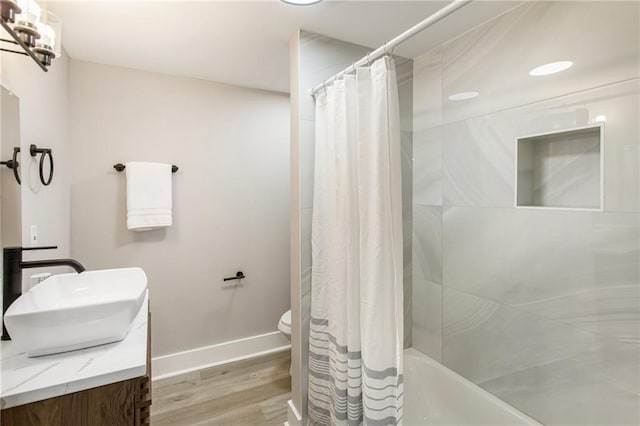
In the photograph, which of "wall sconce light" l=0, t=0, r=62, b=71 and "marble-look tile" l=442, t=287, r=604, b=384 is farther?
"marble-look tile" l=442, t=287, r=604, b=384

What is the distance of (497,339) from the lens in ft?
5.26

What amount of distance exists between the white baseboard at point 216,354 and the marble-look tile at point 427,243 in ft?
5.09

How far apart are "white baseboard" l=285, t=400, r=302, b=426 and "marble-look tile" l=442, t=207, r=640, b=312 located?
123cm

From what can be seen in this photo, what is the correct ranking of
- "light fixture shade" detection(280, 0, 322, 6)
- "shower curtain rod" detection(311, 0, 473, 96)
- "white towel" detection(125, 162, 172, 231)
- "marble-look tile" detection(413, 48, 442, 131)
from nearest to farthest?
"shower curtain rod" detection(311, 0, 473, 96)
"light fixture shade" detection(280, 0, 322, 6)
"marble-look tile" detection(413, 48, 442, 131)
"white towel" detection(125, 162, 172, 231)

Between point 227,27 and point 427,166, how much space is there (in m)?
1.51

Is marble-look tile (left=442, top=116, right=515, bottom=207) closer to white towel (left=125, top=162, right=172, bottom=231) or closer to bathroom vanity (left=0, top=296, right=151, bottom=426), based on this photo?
bathroom vanity (left=0, top=296, right=151, bottom=426)

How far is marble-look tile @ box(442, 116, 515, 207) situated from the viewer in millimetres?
1545

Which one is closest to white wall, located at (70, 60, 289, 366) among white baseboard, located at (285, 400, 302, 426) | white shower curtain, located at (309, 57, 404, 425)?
white baseboard, located at (285, 400, 302, 426)

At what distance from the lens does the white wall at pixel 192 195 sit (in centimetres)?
220

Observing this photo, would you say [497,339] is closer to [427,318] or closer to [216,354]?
[427,318]

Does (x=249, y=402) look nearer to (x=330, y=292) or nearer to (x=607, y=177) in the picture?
(x=330, y=292)

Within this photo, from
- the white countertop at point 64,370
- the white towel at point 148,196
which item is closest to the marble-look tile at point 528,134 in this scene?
the white countertop at point 64,370

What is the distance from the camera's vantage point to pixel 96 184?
2.21m

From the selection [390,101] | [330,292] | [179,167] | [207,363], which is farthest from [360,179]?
[207,363]
